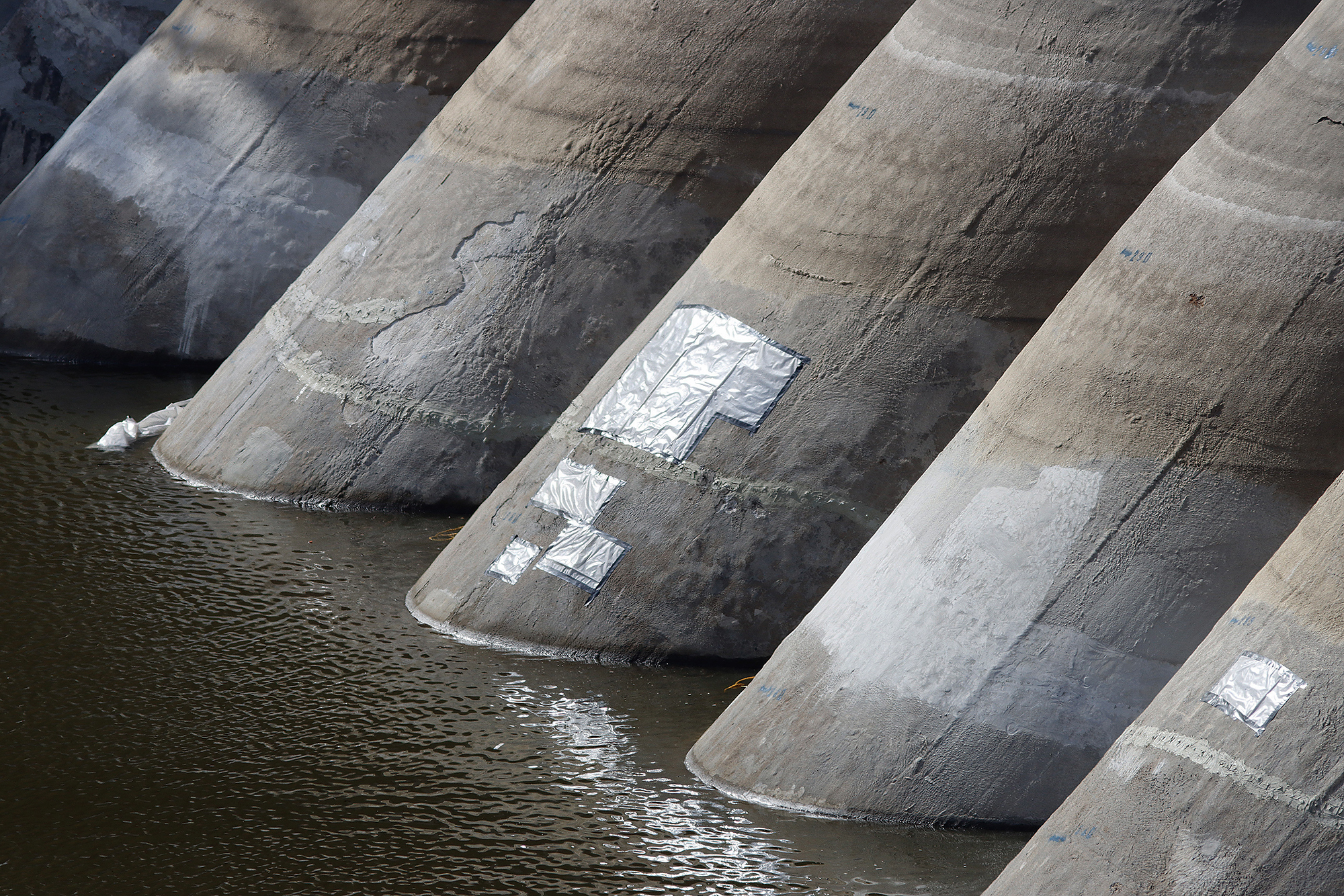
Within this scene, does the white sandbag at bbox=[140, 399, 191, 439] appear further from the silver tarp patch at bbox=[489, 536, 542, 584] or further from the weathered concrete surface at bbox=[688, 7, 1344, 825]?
the weathered concrete surface at bbox=[688, 7, 1344, 825]

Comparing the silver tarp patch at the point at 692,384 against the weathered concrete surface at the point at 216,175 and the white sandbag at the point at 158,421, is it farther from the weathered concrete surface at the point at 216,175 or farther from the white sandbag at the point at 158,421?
the weathered concrete surface at the point at 216,175

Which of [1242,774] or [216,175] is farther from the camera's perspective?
[216,175]

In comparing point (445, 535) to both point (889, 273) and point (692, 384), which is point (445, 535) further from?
point (889, 273)

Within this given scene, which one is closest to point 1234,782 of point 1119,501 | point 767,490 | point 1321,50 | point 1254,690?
point 1254,690

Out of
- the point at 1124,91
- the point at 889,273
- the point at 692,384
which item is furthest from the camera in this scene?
the point at 692,384

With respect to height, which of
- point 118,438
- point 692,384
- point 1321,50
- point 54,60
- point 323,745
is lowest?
point 118,438
